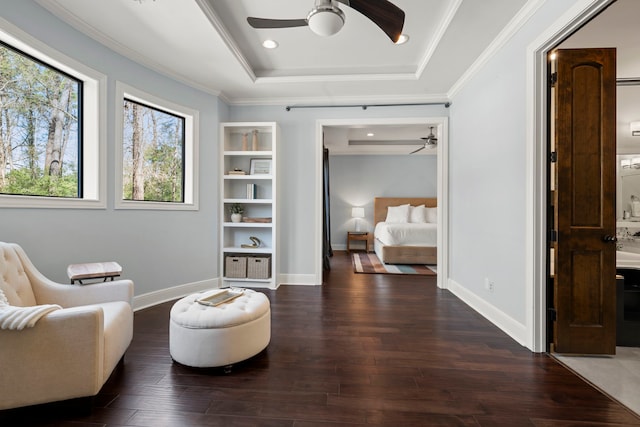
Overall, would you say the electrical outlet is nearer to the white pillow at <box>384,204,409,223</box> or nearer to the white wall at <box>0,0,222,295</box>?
the white wall at <box>0,0,222,295</box>

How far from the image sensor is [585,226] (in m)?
2.10

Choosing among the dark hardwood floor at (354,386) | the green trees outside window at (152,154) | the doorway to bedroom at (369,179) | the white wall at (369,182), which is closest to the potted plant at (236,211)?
the green trees outside window at (152,154)

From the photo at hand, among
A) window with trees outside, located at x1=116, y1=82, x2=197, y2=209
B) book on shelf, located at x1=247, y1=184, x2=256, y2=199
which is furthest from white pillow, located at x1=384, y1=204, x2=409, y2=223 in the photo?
window with trees outside, located at x1=116, y1=82, x2=197, y2=209

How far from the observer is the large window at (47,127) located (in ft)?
7.07

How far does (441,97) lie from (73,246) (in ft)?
14.7

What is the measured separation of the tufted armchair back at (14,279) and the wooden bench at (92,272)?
24 cm

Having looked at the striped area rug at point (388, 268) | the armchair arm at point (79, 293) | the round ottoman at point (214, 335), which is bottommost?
the striped area rug at point (388, 268)

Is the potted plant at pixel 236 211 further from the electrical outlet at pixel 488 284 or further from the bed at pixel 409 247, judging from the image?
Answer: the electrical outlet at pixel 488 284

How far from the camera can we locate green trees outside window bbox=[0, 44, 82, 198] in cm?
217

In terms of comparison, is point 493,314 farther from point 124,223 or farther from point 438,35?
point 124,223

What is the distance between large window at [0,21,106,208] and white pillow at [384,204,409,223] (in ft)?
19.6

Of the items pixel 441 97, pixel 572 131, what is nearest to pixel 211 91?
pixel 441 97

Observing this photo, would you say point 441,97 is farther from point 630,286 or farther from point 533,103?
point 630,286

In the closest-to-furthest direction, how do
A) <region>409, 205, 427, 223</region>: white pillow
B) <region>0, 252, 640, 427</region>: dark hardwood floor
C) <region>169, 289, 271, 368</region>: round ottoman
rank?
<region>0, 252, 640, 427</region>: dark hardwood floor < <region>169, 289, 271, 368</region>: round ottoman < <region>409, 205, 427, 223</region>: white pillow
